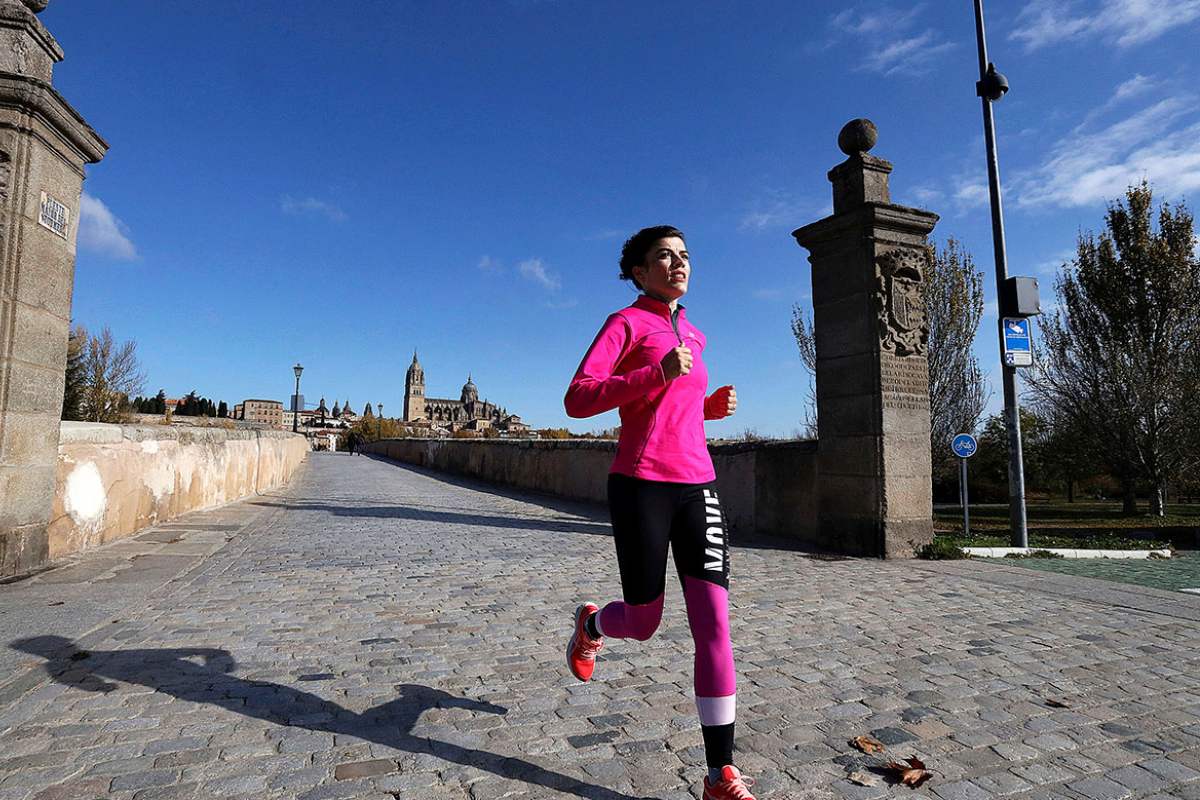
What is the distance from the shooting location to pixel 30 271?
4793 millimetres

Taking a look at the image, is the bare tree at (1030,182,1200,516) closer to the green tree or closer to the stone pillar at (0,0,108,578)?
the stone pillar at (0,0,108,578)

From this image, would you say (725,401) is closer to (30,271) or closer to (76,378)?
(30,271)

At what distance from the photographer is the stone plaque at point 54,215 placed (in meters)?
4.93

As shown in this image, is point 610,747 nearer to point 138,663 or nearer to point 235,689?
point 235,689

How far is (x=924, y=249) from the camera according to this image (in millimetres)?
7035

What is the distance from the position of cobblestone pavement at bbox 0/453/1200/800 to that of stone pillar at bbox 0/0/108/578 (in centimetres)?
59

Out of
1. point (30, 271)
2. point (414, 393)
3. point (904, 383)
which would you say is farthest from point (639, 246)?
point (414, 393)

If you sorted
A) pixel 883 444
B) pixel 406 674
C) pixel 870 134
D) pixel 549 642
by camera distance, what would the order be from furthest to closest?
1. pixel 870 134
2. pixel 883 444
3. pixel 549 642
4. pixel 406 674

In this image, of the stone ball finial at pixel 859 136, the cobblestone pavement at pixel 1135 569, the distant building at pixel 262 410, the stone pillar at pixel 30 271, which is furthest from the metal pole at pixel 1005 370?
the distant building at pixel 262 410

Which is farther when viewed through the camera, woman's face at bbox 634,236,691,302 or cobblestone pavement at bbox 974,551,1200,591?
cobblestone pavement at bbox 974,551,1200,591

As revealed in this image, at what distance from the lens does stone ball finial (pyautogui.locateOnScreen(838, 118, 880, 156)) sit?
7082 mm

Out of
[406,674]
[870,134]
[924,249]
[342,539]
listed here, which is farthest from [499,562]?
[870,134]

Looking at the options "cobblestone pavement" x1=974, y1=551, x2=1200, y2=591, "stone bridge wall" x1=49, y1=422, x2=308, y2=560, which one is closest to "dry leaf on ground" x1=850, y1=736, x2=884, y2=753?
"cobblestone pavement" x1=974, y1=551, x2=1200, y2=591

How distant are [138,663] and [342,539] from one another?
4489mm
